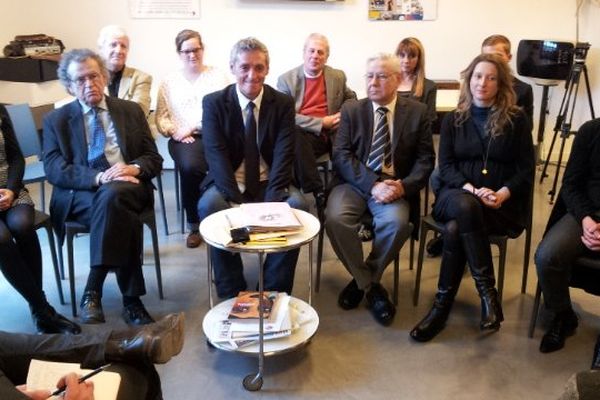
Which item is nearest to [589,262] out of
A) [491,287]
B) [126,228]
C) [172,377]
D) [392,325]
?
[491,287]

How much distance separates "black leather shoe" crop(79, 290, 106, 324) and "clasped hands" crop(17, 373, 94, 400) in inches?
39.9

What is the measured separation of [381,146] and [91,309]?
152cm

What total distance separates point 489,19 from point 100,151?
338 cm

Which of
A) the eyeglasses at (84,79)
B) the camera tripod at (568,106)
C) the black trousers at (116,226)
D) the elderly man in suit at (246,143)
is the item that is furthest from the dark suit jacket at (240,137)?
the camera tripod at (568,106)

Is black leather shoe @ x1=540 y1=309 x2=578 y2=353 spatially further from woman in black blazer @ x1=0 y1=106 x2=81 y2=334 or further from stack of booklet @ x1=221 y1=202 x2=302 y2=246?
woman in black blazer @ x1=0 y1=106 x2=81 y2=334

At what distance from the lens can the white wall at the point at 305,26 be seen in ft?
14.9

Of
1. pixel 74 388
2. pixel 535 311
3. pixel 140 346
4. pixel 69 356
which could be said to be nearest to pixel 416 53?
pixel 535 311

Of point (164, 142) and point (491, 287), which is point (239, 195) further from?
point (164, 142)

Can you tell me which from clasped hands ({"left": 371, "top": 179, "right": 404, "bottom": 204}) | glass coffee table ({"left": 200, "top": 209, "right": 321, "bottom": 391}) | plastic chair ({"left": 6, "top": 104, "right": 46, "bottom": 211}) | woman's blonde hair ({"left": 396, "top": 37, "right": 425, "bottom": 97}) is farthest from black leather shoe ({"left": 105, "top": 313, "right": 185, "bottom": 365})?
woman's blonde hair ({"left": 396, "top": 37, "right": 425, "bottom": 97})

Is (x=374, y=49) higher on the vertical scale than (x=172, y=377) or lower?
higher

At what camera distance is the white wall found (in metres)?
4.55

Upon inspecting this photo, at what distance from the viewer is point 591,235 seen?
225 centimetres

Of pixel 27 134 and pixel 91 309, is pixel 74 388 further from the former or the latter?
pixel 27 134

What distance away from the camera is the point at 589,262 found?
2.25 m
